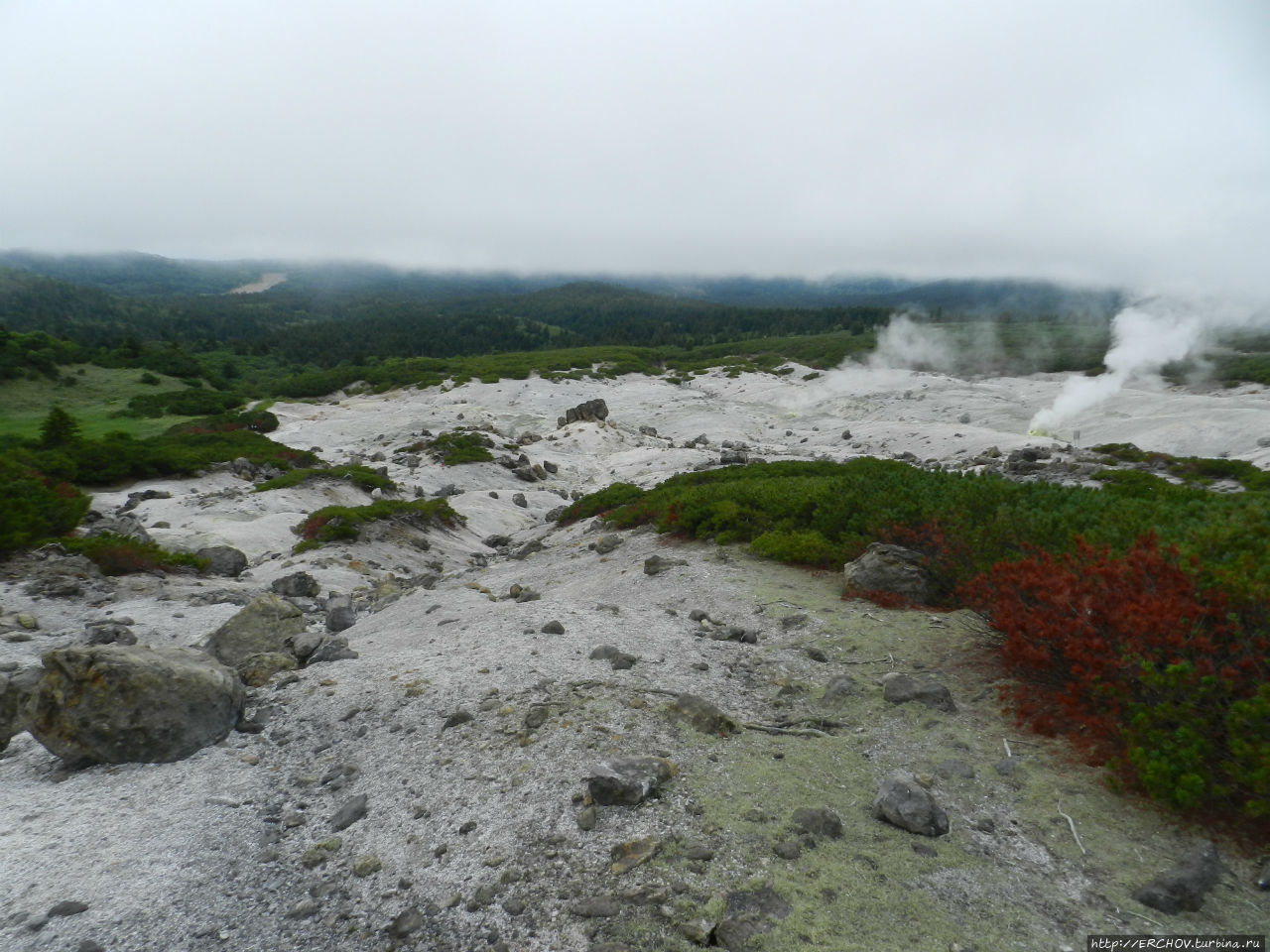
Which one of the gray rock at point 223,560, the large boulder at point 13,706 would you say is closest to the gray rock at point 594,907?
the large boulder at point 13,706

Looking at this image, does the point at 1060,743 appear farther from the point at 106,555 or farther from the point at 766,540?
the point at 106,555

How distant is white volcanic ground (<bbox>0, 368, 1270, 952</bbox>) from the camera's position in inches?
152

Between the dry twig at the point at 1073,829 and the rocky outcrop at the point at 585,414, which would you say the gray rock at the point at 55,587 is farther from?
the rocky outcrop at the point at 585,414

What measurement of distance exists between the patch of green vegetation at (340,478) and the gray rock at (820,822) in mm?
23261

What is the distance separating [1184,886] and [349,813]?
557 centimetres

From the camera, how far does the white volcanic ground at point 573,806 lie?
387 centimetres

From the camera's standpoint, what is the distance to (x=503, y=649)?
→ 8.09 metres

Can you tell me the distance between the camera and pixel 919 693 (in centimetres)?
635

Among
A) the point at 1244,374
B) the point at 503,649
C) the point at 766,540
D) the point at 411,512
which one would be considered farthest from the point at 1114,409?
the point at 503,649

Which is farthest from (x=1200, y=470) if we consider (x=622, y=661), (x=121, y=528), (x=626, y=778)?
(x=121, y=528)

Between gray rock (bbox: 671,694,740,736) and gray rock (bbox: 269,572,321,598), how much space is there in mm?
9474

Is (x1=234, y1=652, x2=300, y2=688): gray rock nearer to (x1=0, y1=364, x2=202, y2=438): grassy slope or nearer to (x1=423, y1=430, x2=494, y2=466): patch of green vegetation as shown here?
(x1=423, y1=430, x2=494, y2=466): patch of green vegetation

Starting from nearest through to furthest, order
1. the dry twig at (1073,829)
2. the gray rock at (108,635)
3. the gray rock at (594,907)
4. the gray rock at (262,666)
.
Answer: the gray rock at (594,907)
the dry twig at (1073,829)
the gray rock at (262,666)
the gray rock at (108,635)

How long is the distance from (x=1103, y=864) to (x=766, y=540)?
8.30 meters
